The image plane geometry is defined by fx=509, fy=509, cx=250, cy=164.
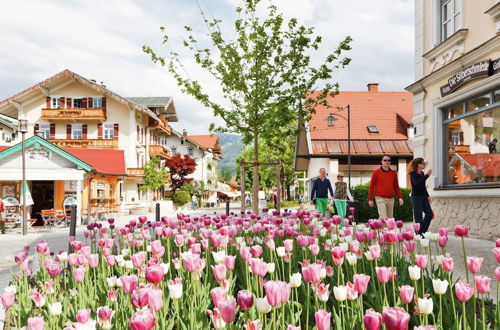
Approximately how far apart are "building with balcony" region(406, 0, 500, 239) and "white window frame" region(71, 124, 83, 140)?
35.4m

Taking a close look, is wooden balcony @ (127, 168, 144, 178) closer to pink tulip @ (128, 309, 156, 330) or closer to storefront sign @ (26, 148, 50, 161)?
storefront sign @ (26, 148, 50, 161)

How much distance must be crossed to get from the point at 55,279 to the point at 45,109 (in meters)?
41.9

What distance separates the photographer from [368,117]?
37844 millimetres

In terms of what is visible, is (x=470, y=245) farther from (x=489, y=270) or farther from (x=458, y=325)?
(x=458, y=325)

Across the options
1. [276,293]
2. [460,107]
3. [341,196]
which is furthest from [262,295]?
[460,107]

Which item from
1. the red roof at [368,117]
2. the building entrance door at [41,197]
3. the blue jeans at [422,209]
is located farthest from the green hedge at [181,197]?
the blue jeans at [422,209]

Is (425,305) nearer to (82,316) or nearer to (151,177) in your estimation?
(82,316)

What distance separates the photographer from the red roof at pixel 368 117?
36.2 metres

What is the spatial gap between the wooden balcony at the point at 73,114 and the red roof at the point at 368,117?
59.4ft

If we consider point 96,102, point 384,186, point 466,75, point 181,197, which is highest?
point 96,102

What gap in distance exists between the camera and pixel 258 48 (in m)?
15.9

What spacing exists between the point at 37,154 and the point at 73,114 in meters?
19.2

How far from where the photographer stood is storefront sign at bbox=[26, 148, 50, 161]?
24.6 m

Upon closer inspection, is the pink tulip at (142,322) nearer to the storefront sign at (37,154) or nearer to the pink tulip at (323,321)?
the pink tulip at (323,321)
